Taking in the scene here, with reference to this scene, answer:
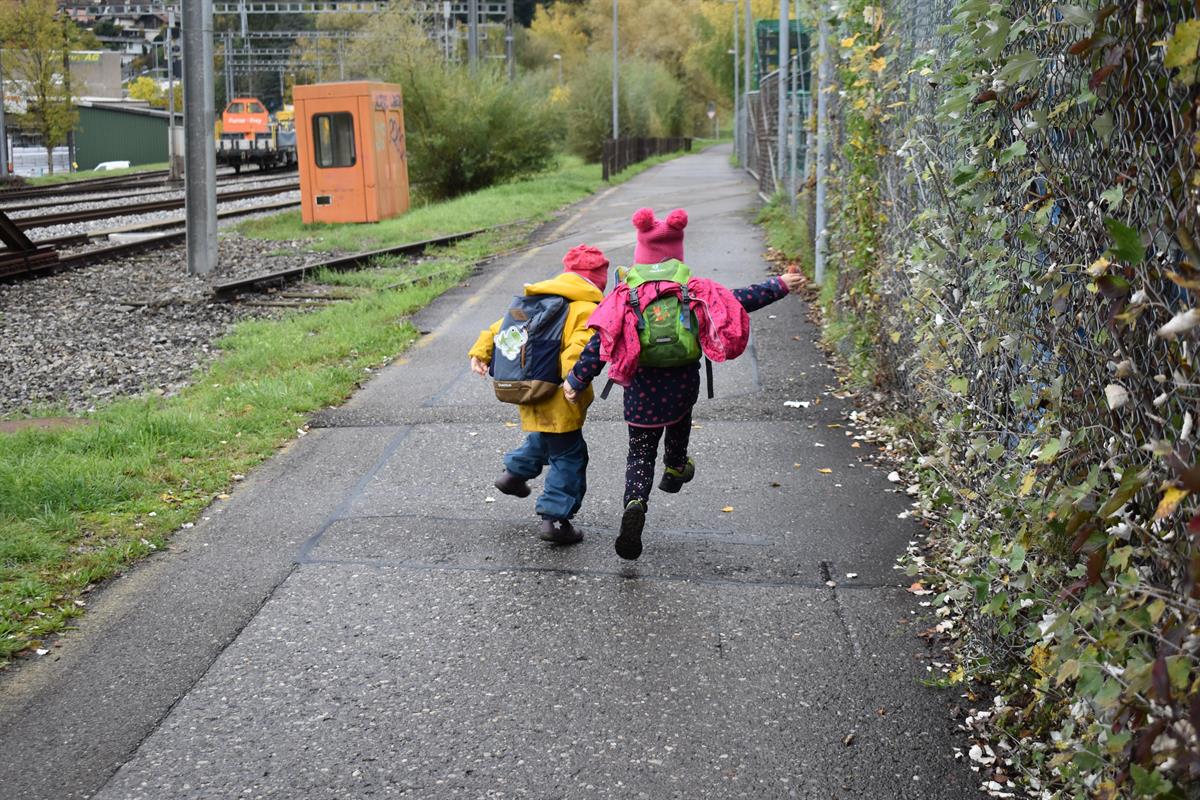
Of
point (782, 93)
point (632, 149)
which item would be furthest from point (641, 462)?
point (632, 149)

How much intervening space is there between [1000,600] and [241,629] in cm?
268

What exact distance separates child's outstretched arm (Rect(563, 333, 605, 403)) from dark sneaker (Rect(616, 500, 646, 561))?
50cm

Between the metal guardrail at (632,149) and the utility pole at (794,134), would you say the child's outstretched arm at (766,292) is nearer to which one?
the utility pole at (794,134)

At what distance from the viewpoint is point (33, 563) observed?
17.4 ft

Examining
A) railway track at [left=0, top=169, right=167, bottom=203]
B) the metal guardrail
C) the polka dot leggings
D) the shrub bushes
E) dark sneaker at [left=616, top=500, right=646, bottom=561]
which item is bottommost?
dark sneaker at [left=616, top=500, right=646, bottom=561]

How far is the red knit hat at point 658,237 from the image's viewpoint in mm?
5145

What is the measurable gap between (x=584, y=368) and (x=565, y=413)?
1.25 feet

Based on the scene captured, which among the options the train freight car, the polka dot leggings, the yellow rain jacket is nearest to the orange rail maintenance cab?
the yellow rain jacket

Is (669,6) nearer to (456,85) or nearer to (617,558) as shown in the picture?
(456,85)

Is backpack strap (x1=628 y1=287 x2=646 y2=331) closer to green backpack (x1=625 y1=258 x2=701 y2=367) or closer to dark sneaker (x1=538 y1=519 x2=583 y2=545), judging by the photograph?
green backpack (x1=625 y1=258 x2=701 y2=367)

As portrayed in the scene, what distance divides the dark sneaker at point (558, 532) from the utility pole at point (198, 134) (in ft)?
35.3

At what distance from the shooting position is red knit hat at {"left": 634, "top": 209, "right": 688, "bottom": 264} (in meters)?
5.14

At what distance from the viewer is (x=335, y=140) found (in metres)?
21.7

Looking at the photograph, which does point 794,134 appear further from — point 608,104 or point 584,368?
point 608,104
